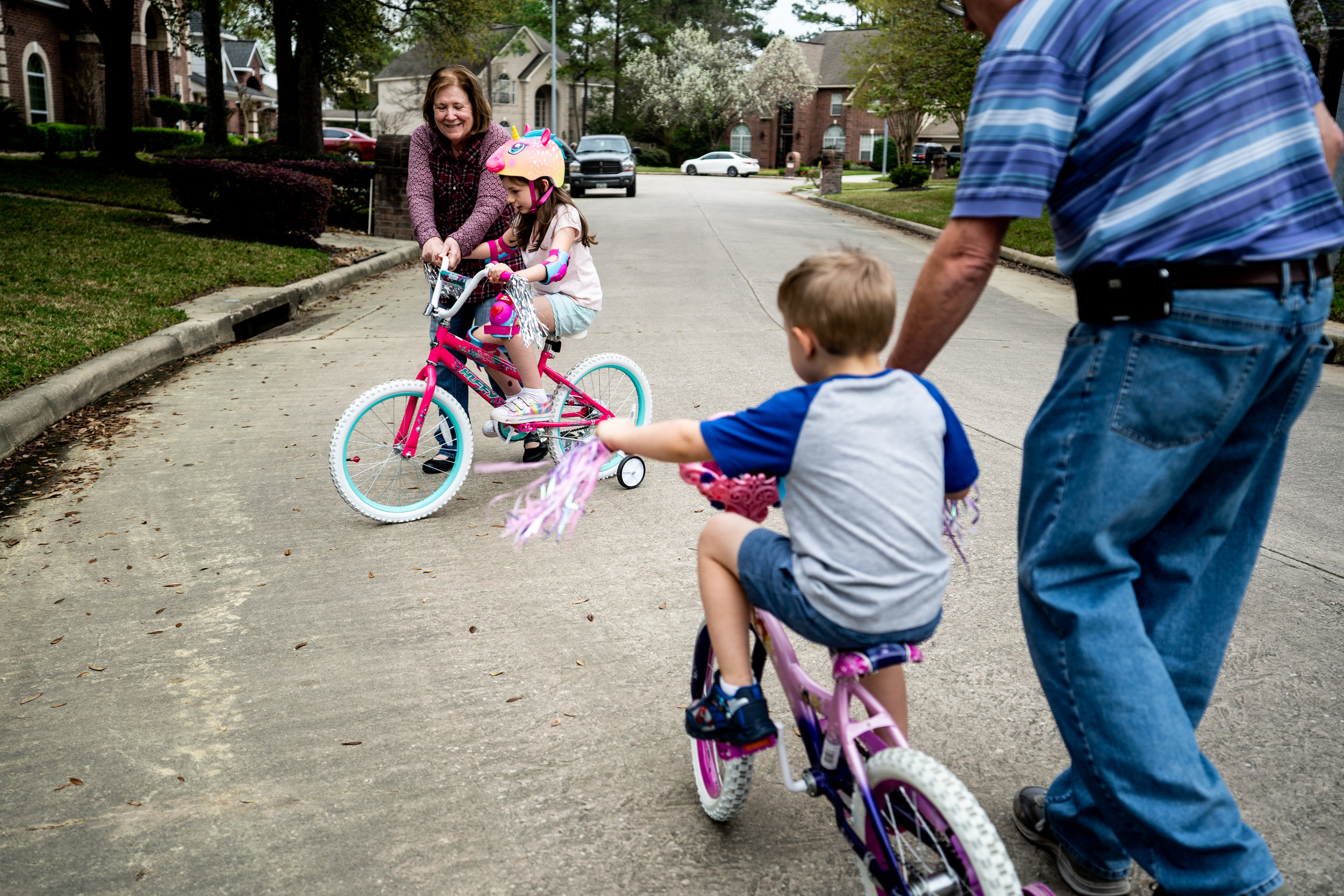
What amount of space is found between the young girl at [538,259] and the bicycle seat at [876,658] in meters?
3.13

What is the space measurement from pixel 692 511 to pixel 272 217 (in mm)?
11171

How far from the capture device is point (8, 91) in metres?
35.9

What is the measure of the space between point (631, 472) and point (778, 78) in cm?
6615

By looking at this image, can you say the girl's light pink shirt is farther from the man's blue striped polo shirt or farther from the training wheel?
the man's blue striped polo shirt

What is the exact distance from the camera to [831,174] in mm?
34219

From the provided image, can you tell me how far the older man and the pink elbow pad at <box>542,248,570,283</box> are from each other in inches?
118

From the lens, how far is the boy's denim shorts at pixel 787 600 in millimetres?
1998

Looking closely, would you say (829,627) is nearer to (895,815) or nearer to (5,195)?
(895,815)

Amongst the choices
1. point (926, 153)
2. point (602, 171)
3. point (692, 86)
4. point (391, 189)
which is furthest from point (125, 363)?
point (692, 86)

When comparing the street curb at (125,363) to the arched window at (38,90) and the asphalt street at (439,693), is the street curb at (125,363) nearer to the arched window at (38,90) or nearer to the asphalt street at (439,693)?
the asphalt street at (439,693)

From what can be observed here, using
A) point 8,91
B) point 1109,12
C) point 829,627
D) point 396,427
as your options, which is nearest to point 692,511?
point 396,427

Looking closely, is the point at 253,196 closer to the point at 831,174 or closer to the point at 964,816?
the point at 964,816

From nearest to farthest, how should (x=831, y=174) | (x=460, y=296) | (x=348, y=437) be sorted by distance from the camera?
1. (x=348, y=437)
2. (x=460, y=296)
3. (x=831, y=174)

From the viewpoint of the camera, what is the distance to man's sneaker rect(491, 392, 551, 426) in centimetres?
520
